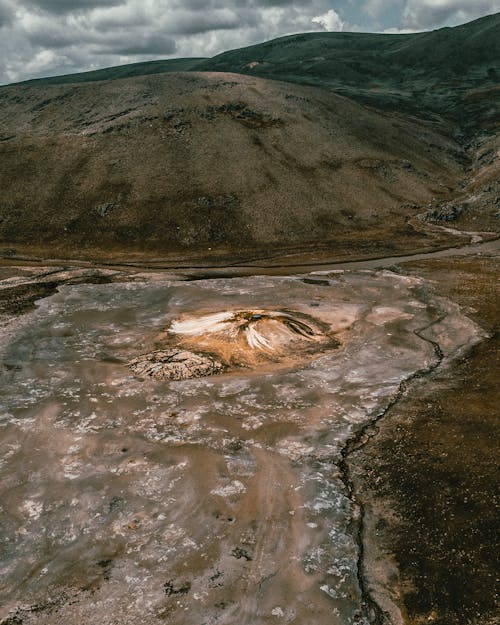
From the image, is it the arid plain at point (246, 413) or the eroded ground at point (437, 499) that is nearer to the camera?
the eroded ground at point (437, 499)

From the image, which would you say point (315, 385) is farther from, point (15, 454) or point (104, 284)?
point (104, 284)

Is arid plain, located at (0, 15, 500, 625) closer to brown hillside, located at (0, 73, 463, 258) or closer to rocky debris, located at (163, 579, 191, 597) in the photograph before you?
rocky debris, located at (163, 579, 191, 597)

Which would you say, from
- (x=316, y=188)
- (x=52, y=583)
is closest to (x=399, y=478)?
(x=52, y=583)

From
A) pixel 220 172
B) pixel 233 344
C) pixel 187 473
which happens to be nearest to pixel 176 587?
pixel 187 473

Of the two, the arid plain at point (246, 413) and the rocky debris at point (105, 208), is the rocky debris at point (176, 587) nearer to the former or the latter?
the arid plain at point (246, 413)

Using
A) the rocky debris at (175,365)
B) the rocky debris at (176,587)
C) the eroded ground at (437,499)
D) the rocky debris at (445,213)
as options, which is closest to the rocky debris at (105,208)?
the rocky debris at (445,213)
